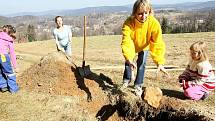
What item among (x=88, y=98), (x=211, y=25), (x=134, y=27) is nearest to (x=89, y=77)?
(x=88, y=98)

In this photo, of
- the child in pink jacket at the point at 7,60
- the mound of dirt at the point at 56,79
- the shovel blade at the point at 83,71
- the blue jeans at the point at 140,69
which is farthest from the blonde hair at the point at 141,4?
the child in pink jacket at the point at 7,60

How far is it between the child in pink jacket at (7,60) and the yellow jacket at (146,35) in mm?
3039

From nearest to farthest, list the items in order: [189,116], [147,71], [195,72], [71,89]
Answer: [189,116], [195,72], [71,89], [147,71]

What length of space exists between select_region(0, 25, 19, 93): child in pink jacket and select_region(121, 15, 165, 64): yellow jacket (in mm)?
3039

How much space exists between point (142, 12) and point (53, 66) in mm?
3276

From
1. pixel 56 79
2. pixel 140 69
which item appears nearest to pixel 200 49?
pixel 140 69

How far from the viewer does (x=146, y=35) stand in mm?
6051

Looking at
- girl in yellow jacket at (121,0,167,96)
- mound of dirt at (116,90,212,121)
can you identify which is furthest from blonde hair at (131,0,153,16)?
mound of dirt at (116,90,212,121)

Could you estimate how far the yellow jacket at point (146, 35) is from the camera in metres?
5.86

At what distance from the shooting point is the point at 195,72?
6488 mm

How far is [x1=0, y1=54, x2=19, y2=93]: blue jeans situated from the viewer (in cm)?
766

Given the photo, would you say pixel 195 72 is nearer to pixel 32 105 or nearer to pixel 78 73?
pixel 78 73

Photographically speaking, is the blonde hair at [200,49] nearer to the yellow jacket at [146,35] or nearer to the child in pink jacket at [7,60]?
the yellow jacket at [146,35]

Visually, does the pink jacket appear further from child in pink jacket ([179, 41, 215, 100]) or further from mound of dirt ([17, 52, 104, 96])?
child in pink jacket ([179, 41, 215, 100])
